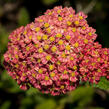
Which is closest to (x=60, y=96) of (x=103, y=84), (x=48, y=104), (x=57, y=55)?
(x=48, y=104)

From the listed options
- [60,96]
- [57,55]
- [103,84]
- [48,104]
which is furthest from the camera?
[60,96]

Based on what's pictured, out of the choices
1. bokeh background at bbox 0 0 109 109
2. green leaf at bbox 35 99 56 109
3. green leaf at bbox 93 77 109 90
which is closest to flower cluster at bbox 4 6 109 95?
green leaf at bbox 93 77 109 90

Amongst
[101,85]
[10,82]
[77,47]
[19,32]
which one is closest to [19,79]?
[19,32]

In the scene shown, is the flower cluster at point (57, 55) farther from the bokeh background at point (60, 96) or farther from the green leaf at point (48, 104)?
the green leaf at point (48, 104)

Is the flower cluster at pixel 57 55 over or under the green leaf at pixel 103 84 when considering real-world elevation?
over

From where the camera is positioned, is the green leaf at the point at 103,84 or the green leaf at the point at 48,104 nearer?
the green leaf at the point at 103,84

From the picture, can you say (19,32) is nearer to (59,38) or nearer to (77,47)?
(59,38)

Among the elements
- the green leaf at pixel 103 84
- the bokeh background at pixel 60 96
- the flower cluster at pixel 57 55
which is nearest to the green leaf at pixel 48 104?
the bokeh background at pixel 60 96

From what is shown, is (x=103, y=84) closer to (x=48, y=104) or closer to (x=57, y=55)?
(x=57, y=55)
